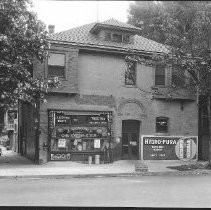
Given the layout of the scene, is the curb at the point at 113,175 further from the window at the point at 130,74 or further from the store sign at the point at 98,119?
the window at the point at 130,74

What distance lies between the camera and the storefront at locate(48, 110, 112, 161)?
22.1 metres

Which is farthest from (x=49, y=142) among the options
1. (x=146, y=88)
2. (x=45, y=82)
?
(x=146, y=88)

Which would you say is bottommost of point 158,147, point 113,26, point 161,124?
point 158,147

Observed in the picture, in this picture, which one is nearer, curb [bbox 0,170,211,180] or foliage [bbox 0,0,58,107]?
curb [bbox 0,170,211,180]

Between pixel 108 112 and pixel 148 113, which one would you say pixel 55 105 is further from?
pixel 148 113

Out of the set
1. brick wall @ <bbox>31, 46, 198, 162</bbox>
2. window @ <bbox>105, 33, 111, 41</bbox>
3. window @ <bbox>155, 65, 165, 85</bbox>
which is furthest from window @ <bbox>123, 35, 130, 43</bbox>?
window @ <bbox>155, 65, 165, 85</bbox>

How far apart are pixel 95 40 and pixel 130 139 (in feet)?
22.1

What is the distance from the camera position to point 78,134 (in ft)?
74.4

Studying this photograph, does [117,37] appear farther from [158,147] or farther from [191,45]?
[158,147]

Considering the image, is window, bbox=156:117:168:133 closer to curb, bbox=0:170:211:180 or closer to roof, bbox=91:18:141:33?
roof, bbox=91:18:141:33

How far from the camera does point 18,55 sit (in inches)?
755

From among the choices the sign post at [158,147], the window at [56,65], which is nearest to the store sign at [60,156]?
the window at [56,65]

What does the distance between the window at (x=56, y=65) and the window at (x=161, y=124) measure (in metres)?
7.27

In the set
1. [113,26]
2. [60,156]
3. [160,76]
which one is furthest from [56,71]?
[160,76]
